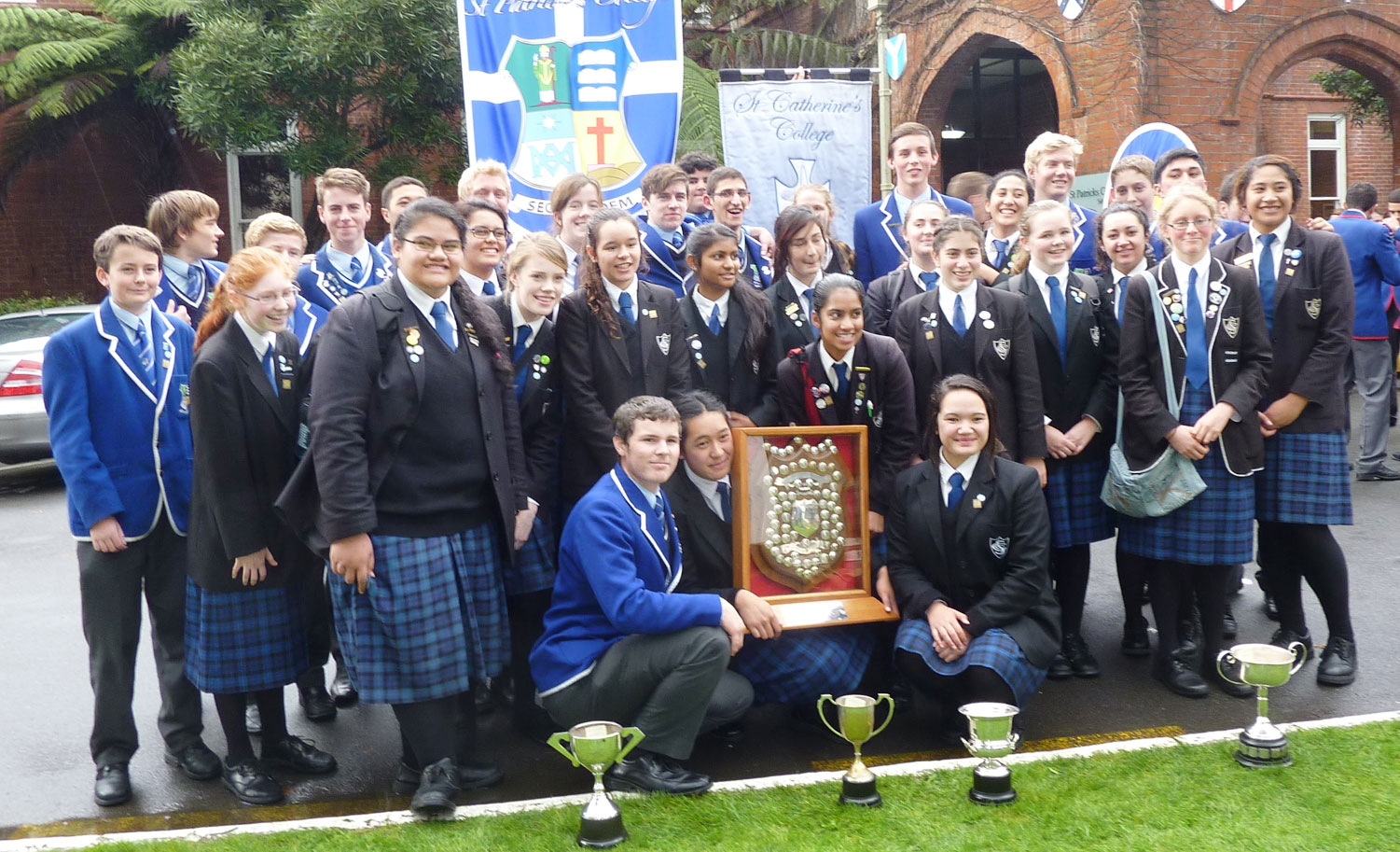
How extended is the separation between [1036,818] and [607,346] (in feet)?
7.48

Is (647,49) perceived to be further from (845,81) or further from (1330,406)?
(1330,406)

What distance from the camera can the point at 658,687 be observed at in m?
3.87

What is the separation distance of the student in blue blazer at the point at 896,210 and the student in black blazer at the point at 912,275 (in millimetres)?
703

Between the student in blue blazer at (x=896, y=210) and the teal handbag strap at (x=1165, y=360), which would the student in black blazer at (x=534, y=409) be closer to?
the student in blue blazer at (x=896, y=210)

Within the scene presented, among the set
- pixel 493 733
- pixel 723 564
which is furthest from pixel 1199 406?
pixel 493 733

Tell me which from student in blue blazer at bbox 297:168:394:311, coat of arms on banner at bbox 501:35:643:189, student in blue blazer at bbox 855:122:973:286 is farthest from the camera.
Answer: coat of arms on banner at bbox 501:35:643:189

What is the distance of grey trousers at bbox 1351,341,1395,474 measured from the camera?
8.44 metres

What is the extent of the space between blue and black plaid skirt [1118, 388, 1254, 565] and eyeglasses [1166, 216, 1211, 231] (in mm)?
653

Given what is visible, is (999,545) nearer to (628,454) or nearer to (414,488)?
(628,454)

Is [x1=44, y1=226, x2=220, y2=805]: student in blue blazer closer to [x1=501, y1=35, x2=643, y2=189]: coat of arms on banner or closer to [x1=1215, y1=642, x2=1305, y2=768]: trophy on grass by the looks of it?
[x1=1215, y1=642, x2=1305, y2=768]: trophy on grass

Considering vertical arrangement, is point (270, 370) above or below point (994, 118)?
below

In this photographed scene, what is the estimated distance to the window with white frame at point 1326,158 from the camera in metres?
18.5

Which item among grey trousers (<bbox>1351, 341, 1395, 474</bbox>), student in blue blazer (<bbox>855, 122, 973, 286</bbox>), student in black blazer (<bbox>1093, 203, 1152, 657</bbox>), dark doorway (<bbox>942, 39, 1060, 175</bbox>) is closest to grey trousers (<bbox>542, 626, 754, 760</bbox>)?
student in black blazer (<bbox>1093, 203, 1152, 657</bbox>)

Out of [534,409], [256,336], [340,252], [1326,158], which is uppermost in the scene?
[1326,158]
